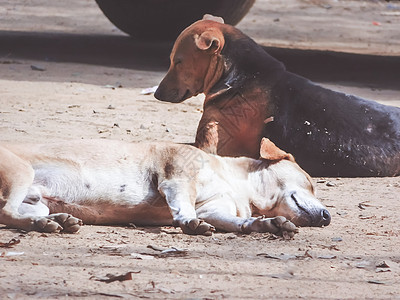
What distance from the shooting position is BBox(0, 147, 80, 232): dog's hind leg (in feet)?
15.7

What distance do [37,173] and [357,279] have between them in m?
2.01

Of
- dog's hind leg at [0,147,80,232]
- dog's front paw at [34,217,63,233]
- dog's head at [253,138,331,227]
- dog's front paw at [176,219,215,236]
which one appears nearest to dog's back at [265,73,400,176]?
dog's head at [253,138,331,227]

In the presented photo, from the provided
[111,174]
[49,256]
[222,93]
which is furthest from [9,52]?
[49,256]

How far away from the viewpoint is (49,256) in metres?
4.34

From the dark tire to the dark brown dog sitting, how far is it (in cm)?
614

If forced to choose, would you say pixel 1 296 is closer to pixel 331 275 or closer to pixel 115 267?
pixel 115 267

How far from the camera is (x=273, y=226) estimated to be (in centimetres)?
504

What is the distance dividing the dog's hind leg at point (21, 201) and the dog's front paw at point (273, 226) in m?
1.01

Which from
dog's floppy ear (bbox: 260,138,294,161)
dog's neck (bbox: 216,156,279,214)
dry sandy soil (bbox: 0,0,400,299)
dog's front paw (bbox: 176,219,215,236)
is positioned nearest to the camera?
dry sandy soil (bbox: 0,0,400,299)

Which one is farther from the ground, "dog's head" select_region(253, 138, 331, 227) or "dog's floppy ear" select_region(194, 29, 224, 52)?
"dog's floppy ear" select_region(194, 29, 224, 52)

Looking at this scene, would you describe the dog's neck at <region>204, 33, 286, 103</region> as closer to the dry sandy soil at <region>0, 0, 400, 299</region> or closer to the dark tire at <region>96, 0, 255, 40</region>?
the dry sandy soil at <region>0, 0, 400, 299</region>

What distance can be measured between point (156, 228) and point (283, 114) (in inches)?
79.4

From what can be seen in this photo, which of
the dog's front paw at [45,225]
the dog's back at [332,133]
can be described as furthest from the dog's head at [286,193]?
the dog's front paw at [45,225]

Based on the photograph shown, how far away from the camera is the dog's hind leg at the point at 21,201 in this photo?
15.7ft
